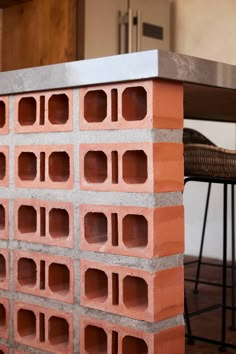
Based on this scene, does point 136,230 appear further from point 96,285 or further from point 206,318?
point 206,318

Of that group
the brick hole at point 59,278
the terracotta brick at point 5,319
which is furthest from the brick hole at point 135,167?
the terracotta brick at point 5,319

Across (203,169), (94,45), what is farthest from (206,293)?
(94,45)

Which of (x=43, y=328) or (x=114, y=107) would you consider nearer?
(x=114, y=107)

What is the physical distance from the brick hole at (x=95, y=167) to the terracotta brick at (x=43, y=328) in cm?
35

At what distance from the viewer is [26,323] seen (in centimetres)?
165

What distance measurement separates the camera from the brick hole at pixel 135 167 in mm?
1402

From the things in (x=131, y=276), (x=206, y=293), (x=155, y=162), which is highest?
(x=155, y=162)

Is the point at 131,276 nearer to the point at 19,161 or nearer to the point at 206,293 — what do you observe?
the point at 19,161

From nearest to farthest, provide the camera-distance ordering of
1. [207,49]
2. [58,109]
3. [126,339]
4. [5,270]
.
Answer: [126,339] < [58,109] < [5,270] < [207,49]

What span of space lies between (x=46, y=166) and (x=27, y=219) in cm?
19

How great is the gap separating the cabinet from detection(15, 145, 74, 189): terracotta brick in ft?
7.61

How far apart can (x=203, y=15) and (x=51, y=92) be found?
10.6ft

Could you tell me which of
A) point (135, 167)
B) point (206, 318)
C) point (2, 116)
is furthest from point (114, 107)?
point (206, 318)

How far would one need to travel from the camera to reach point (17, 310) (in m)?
1.64
